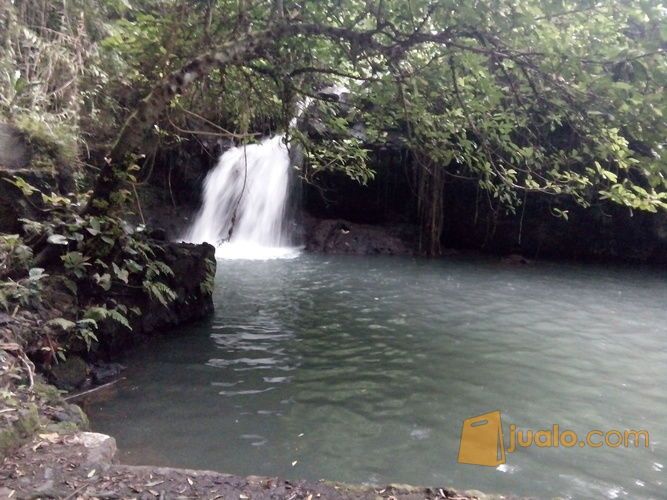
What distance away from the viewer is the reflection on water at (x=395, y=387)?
12.8 feet

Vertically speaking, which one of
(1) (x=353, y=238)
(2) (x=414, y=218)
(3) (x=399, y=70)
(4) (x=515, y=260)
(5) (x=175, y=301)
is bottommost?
(5) (x=175, y=301)

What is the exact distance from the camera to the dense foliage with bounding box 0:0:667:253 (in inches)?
156

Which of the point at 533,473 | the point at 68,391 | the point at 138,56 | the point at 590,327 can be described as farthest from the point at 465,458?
the point at 138,56

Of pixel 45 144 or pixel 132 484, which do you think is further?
pixel 45 144

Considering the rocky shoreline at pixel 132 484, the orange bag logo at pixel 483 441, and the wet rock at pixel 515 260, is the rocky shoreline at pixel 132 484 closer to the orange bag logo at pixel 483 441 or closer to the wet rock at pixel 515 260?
the orange bag logo at pixel 483 441

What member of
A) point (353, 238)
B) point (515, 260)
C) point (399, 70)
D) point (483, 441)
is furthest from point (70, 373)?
point (515, 260)

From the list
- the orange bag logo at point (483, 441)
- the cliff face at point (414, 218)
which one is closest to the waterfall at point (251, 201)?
the cliff face at point (414, 218)

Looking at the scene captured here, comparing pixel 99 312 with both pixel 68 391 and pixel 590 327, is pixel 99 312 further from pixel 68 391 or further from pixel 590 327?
pixel 590 327

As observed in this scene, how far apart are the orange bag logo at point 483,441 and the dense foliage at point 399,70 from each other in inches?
81.9

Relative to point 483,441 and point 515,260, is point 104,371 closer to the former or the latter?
point 483,441

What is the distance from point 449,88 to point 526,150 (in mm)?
944

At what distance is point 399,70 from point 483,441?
324 cm

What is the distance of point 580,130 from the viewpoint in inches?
189

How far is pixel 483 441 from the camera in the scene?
14.2 feet
